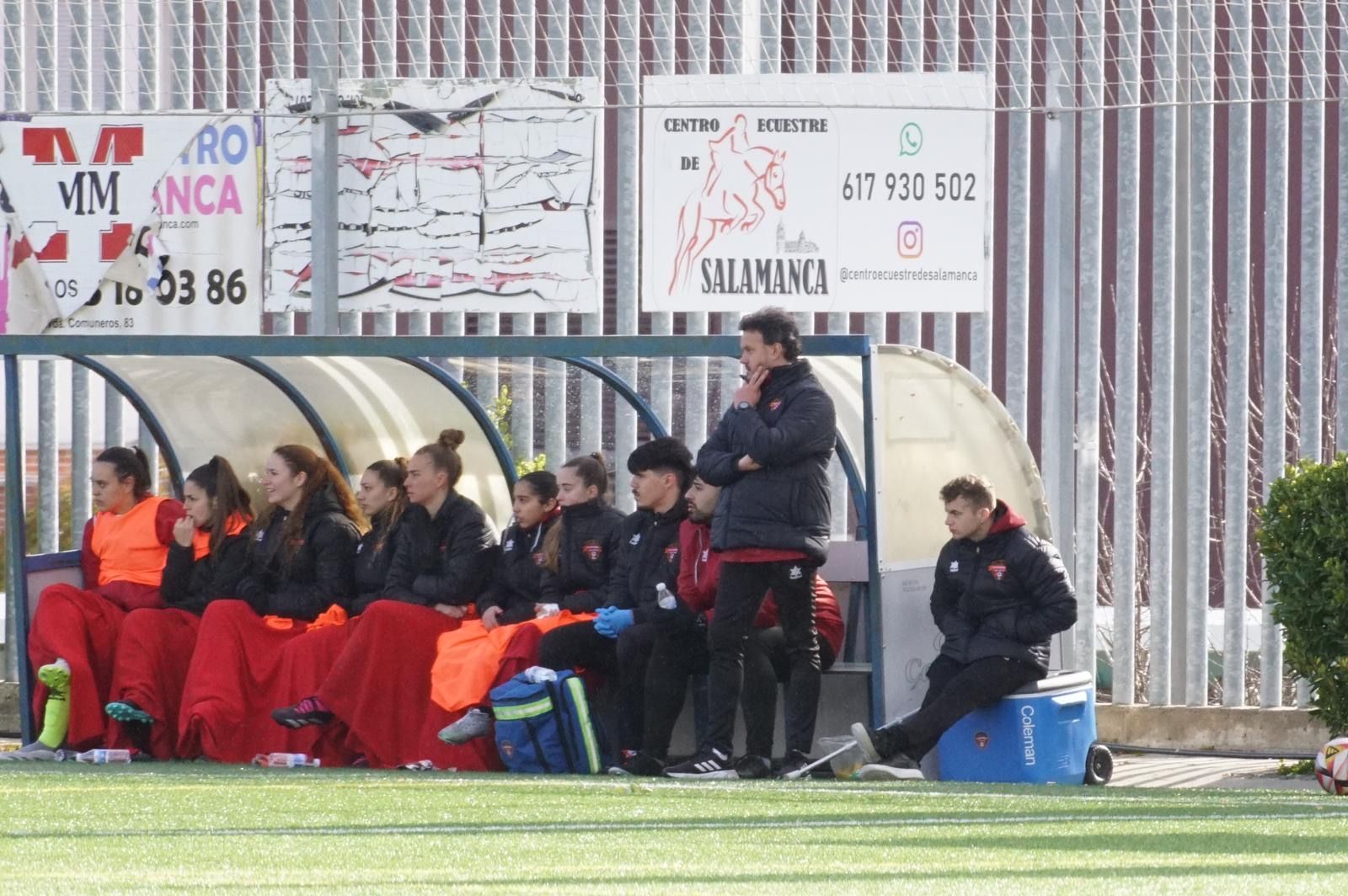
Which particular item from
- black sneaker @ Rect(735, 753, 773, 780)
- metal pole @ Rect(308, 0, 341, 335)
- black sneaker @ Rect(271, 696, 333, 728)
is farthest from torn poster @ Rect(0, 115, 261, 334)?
black sneaker @ Rect(735, 753, 773, 780)

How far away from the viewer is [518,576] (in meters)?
9.14

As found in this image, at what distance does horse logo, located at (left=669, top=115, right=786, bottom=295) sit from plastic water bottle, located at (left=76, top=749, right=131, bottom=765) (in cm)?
349

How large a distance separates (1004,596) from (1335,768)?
133cm

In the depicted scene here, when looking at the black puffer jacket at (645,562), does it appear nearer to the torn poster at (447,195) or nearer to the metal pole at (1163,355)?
the torn poster at (447,195)

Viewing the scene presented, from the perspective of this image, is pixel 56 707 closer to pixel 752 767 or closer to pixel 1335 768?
pixel 752 767

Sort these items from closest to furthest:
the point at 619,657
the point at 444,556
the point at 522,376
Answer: the point at 619,657, the point at 444,556, the point at 522,376

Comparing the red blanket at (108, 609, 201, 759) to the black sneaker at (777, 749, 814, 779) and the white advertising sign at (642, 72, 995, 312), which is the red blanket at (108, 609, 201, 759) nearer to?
the black sneaker at (777, 749, 814, 779)

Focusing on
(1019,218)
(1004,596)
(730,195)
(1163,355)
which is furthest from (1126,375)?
(1004,596)

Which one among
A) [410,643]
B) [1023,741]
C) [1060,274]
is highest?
[1060,274]

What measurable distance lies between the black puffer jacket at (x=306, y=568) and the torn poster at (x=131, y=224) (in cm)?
199

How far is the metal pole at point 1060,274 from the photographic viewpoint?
10.5 meters

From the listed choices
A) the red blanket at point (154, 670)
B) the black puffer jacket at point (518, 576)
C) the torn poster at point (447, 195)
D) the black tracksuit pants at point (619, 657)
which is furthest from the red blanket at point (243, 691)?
the torn poster at point (447, 195)

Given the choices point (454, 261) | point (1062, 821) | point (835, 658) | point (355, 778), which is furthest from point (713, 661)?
point (454, 261)

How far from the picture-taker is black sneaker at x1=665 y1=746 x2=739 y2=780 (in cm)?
824
